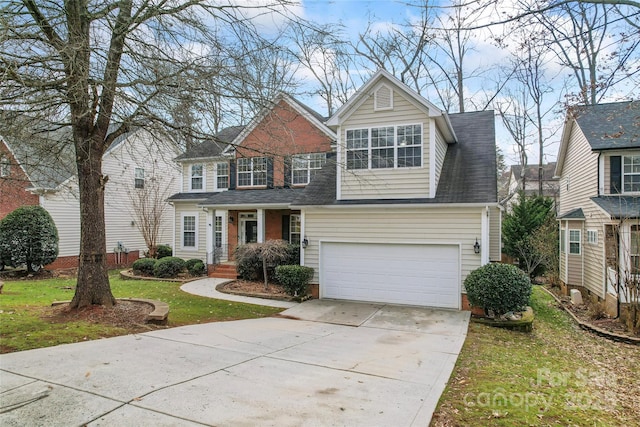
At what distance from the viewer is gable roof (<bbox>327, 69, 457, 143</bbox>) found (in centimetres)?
1127

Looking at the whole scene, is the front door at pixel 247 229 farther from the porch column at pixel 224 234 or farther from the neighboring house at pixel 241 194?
the porch column at pixel 224 234

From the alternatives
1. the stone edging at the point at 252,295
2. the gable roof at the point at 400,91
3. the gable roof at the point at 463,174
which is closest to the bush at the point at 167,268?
the stone edging at the point at 252,295

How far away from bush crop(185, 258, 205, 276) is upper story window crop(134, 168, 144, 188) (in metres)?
7.10

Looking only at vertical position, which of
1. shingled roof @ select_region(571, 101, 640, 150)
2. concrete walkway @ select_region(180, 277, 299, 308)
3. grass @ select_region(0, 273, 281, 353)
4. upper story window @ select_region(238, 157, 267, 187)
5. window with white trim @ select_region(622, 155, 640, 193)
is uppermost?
shingled roof @ select_region(571, 101, 640, 150)

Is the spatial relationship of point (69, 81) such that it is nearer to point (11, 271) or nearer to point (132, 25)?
point (132, 25)

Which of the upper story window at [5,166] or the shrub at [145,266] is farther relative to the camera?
the shrub at [145,266]

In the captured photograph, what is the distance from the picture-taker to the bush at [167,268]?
16797mm

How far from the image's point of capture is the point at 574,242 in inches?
615

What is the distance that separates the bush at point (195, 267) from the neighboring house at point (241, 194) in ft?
1.48

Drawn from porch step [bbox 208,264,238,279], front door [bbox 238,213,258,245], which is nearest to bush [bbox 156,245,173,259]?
porch step [bbox 208,264,238,279]

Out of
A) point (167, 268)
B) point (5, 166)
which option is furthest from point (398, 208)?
point (5, 166)

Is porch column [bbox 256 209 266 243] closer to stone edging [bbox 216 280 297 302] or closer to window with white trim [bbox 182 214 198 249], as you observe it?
stone edging [bbox 216 280 297 302]

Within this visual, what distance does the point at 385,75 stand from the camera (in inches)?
460

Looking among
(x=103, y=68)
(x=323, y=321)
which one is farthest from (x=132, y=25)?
(x=323, y=321)
